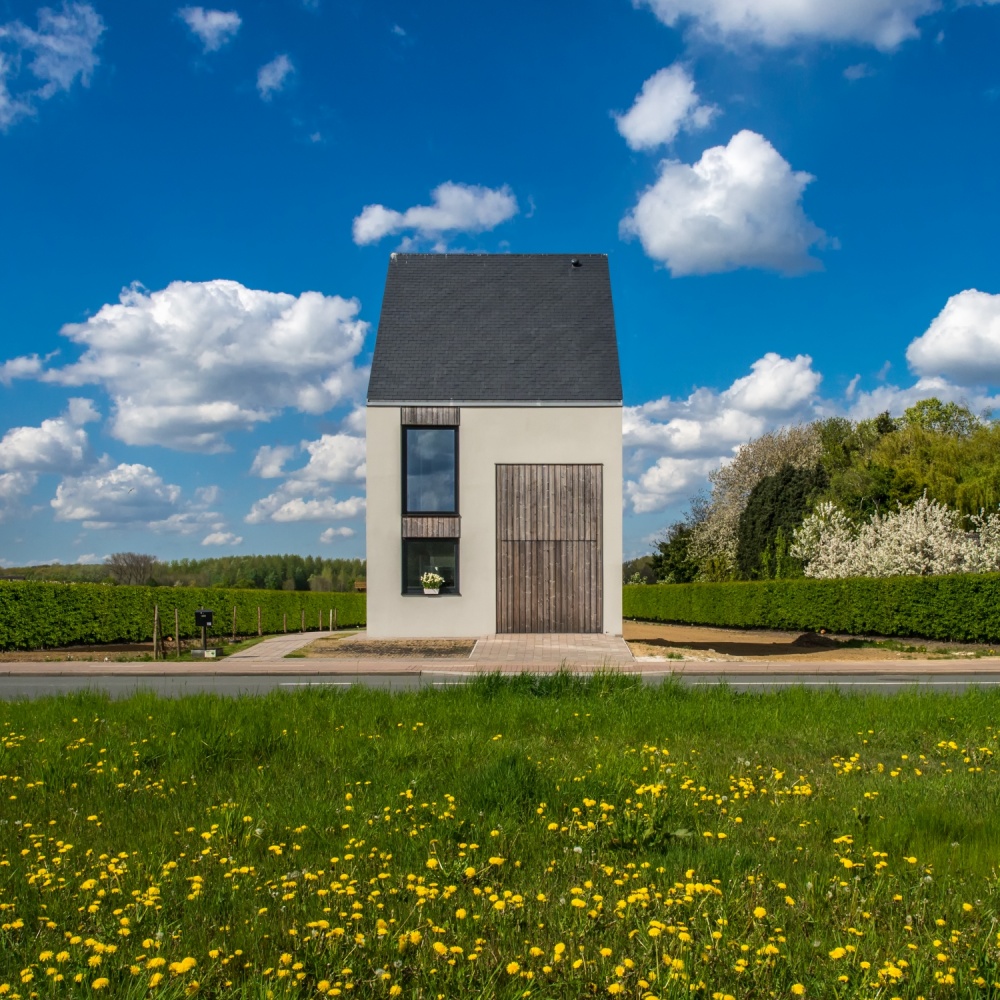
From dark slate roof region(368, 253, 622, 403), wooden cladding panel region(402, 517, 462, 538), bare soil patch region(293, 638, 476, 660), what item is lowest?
bare soil patch region(293, 638, 476, 660)

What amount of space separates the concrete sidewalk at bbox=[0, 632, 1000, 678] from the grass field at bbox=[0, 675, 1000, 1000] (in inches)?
319

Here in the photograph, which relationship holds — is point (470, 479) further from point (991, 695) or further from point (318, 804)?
point (318, 804)

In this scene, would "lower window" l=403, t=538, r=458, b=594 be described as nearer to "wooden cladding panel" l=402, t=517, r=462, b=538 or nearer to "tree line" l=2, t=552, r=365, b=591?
"wooden cladding panel" l=402, t=517, r=462, b=538

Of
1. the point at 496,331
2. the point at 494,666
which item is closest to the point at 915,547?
the point at 496,331

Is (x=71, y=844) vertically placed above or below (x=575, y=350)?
below

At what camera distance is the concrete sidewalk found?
15.9m

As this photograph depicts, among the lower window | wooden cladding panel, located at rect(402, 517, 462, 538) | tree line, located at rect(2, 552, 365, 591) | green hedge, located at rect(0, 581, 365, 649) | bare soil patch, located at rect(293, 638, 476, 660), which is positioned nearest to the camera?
bare soil patch, located at rect(293, 638, 476, 660)

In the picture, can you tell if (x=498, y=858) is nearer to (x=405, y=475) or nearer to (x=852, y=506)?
(x=405, y=475)

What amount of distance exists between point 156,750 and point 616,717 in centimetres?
385

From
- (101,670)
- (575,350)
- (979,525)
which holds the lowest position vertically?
(101,670)

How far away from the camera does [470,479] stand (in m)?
23.9

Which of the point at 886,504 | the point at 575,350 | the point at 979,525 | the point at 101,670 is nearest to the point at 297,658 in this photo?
the point at 101,670

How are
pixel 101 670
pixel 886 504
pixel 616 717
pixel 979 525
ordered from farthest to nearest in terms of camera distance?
pixel 886 504, pixel 979 525, pixel 101 670, pixel 616 717

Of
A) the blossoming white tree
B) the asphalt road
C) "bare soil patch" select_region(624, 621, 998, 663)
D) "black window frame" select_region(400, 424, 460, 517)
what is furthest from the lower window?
the blossoming white tree
